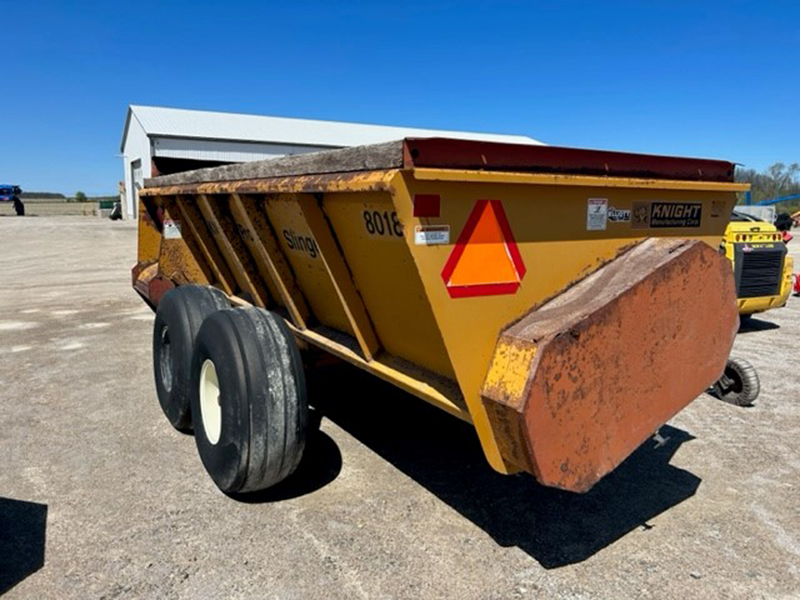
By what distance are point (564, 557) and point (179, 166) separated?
5.44 m

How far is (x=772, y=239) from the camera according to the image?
23.7 feet

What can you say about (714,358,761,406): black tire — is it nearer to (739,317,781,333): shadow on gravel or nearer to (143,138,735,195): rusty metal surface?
(143,138,735,195): rusty metal surface

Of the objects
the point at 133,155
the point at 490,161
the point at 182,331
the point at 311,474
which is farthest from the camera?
the point at 133,155

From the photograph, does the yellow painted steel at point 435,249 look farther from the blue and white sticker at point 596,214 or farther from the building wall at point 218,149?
the building wall at point 218,149

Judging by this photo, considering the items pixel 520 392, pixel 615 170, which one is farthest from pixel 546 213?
pixel 520 392

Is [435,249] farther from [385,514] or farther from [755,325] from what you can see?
[755,325]

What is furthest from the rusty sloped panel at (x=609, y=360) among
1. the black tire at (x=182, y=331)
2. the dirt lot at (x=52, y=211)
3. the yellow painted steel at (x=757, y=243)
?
the dirt lot at (x=52, y=211)

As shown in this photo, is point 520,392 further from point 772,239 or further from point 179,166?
point 772,239

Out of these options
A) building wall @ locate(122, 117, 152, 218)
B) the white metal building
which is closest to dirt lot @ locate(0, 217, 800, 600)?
the white metal building

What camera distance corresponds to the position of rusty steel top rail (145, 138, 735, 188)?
2.05 m

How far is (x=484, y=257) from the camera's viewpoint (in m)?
2.28

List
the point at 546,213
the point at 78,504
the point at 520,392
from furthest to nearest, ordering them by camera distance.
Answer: the point at 78,504 → the point at 546,213 → the point at 520,392

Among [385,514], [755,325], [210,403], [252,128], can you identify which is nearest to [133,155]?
[252,128]

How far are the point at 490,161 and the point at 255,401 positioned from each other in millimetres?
1574
